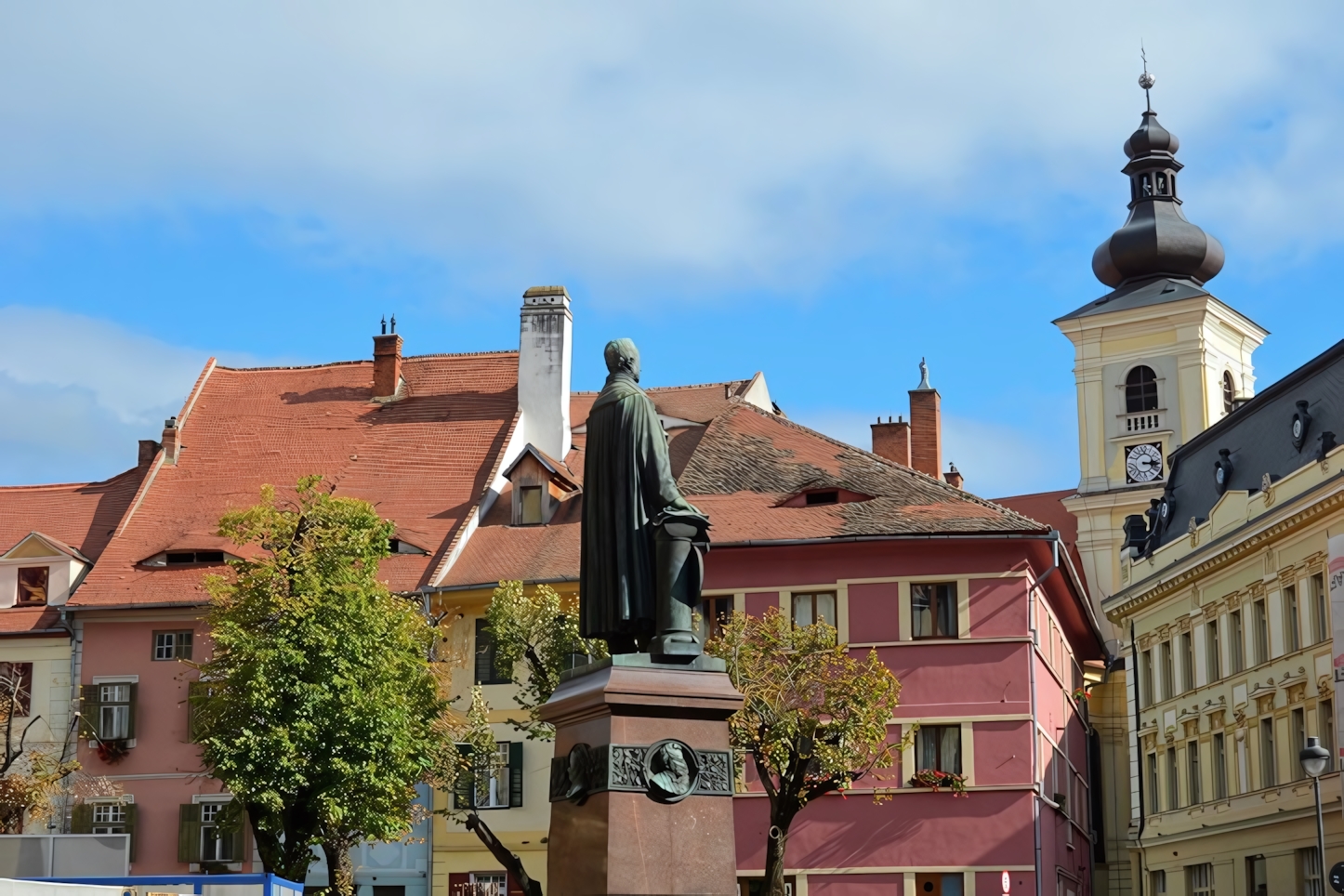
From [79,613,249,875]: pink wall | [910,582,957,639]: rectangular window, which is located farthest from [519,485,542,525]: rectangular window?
[910,582,957,639]: rectangular window

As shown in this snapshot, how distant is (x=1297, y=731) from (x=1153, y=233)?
3626cm

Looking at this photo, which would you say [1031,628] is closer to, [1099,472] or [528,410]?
[528,410]

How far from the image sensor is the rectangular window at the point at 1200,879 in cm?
4508

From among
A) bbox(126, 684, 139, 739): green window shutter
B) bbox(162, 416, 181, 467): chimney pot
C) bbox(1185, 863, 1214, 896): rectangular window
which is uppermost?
bbox(162, 416, 181, 467): chimney pot

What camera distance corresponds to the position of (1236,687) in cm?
4356

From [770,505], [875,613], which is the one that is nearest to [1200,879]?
[875,613]

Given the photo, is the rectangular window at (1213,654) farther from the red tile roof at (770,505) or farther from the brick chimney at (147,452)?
the brick chimney at (147,452)

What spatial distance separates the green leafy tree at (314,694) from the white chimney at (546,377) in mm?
11609

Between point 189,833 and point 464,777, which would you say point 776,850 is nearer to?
point 464,777

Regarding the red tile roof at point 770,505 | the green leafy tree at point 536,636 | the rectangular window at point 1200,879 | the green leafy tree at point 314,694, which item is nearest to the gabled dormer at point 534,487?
the red tile roof at point 770,505

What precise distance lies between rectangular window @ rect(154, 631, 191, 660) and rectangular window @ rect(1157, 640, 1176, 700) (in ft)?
73.8

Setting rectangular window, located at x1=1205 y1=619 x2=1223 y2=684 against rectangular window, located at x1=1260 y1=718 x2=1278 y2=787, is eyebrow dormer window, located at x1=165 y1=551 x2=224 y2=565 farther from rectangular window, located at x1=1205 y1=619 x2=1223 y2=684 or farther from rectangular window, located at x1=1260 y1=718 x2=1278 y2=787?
rectangular window, located at x1=1260 y1=718 x2=1278 y2=787

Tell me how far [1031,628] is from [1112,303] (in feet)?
116

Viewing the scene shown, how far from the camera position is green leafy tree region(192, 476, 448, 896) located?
34.7m
